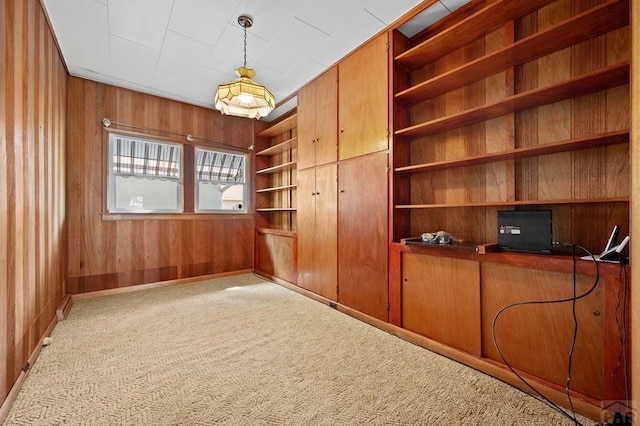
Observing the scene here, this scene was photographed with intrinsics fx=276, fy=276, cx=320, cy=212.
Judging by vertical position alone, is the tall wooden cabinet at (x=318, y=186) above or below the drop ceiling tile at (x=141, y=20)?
below

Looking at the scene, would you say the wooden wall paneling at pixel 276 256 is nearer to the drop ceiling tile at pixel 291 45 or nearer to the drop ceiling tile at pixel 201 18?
the drop ceiling tile at pixel 291 45

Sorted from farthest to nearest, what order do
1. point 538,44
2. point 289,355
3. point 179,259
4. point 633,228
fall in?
point 179,259
point 289,355
point 538,44
point 633,228

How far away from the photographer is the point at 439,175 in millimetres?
2381

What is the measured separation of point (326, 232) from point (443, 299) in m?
1.42

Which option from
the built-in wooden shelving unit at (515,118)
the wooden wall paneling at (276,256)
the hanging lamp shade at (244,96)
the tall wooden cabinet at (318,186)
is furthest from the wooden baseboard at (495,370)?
the hanging lamp shade at (244,96)

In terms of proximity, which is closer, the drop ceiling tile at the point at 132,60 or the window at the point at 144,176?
the drop ceiling tile at the point at 132,60

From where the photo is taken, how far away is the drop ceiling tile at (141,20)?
86.1 inches

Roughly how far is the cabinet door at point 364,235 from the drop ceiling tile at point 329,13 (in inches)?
46.1

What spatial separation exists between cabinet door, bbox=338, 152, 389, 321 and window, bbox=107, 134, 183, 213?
2598mm

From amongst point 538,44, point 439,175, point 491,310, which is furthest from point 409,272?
point 538,44

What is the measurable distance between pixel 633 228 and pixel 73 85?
494 cm

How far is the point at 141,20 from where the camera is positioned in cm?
237

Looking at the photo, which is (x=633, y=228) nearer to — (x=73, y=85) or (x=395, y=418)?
(x=395, y=418)

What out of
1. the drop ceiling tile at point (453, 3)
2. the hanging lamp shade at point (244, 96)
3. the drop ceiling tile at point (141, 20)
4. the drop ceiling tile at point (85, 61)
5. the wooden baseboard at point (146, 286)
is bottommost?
the wooden baseboard at point (146, 286)
